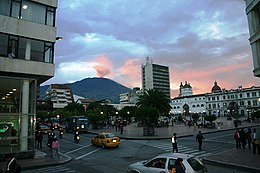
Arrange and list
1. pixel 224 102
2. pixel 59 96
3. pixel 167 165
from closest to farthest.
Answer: pixel 167 165 < pixel 224 102 < pixel 59 96

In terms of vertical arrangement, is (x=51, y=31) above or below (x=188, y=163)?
above

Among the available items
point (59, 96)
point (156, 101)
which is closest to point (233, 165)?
point (156, 101)

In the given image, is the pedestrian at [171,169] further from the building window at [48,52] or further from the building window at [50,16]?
the building window at [50,16]

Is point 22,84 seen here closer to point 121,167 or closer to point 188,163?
point 121,167

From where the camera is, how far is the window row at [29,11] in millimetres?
18875

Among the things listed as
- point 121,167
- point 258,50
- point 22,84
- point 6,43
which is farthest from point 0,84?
point 258,50

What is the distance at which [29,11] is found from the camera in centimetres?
2002

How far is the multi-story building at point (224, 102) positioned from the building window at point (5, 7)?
9697 cm

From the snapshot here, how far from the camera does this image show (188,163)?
8461 mm

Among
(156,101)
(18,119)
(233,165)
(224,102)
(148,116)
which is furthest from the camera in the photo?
A: (224,102)

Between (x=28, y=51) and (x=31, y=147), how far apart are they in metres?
8.41

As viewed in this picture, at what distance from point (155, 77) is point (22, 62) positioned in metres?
173

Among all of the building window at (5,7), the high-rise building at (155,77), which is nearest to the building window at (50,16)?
the building window at (5,7)

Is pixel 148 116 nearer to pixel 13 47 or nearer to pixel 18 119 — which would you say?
pixel 18 119
